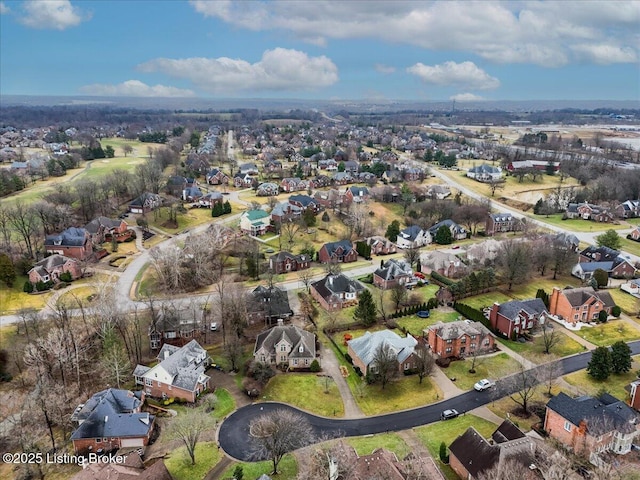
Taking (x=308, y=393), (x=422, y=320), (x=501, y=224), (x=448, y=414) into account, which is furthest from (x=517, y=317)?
(x=501, y=224)

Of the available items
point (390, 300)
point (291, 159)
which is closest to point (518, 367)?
point (390, 300)

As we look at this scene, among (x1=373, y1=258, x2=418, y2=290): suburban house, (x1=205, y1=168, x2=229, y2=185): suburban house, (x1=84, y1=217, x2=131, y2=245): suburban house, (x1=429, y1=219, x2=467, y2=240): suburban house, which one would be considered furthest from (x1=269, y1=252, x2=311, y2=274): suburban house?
(x1=205, y1=168, x2=229, y2=185): suburban house

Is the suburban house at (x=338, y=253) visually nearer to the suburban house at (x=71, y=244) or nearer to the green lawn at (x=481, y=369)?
the green lawn at (x=481, y=369)

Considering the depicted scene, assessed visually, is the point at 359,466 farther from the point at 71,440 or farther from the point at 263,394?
the point at 71,440

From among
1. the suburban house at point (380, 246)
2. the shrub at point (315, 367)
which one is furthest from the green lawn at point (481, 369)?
the suburban house at point (380, 246)

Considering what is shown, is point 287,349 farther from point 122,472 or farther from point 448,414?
point 122,472
